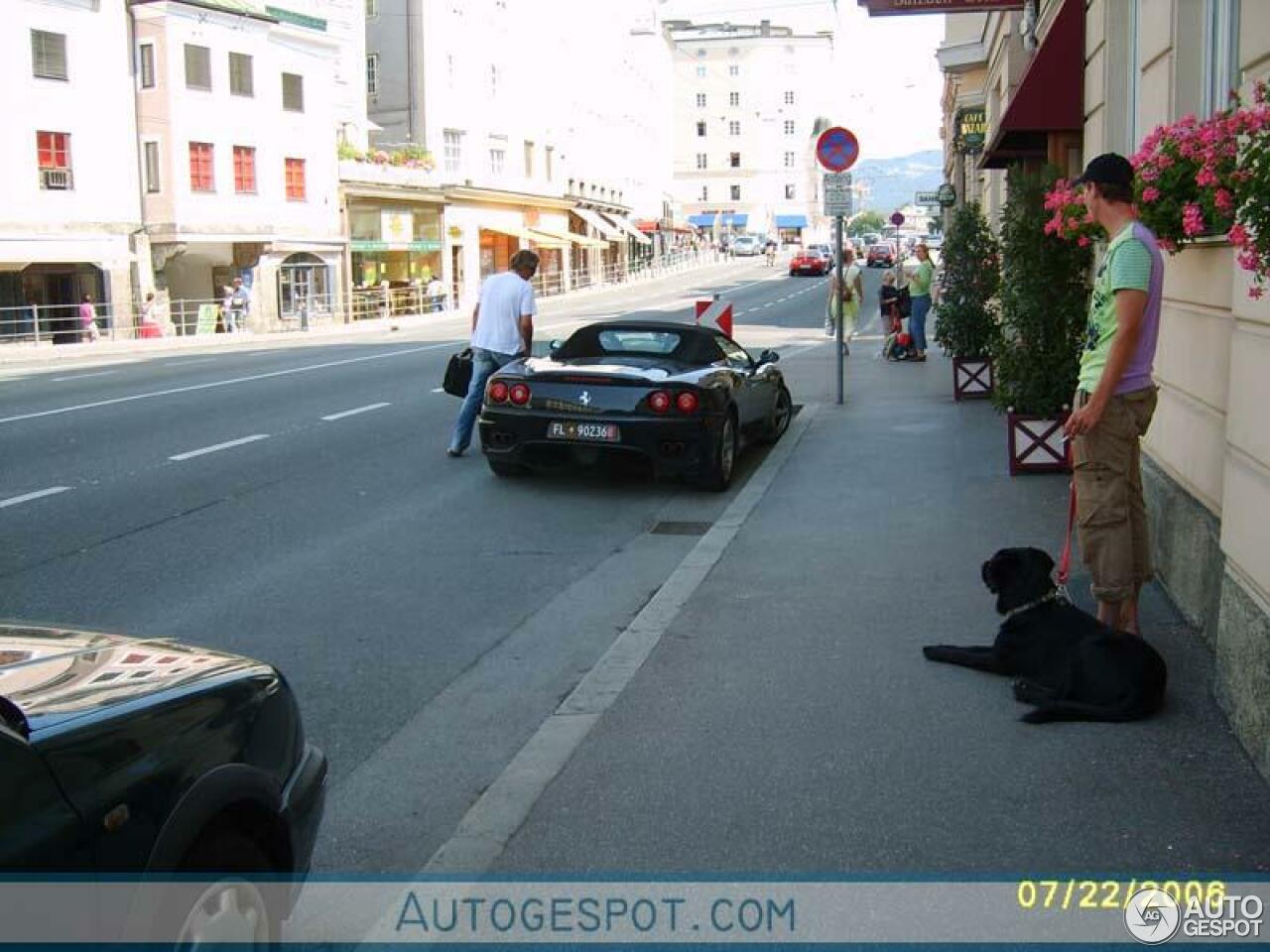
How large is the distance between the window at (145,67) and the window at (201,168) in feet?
4.29

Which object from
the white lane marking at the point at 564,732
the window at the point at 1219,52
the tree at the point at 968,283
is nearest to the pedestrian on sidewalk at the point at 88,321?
the tree at the point at 968,283

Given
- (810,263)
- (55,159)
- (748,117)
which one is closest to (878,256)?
(810,263)

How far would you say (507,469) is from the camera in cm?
1149

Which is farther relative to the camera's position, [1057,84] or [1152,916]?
[1057,84]

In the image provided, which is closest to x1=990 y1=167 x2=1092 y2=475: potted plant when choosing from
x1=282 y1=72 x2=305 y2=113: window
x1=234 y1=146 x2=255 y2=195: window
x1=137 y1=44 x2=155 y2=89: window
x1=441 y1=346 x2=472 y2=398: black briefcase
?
x1=441 y1=346 x2=472 y2=398: black briefcase

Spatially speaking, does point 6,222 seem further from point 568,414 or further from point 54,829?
point 54,829

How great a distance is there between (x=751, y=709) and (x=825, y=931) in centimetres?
188

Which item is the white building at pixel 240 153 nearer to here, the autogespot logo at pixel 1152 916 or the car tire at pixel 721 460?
the car tire at pixel 721 460

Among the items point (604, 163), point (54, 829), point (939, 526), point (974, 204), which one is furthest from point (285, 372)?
point (604, 163)

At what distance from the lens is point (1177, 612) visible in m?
6.56

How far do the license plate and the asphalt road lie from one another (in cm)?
48

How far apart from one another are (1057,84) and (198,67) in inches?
1419

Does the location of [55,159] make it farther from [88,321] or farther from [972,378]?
[972,378]

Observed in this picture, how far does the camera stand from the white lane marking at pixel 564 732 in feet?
13.8
